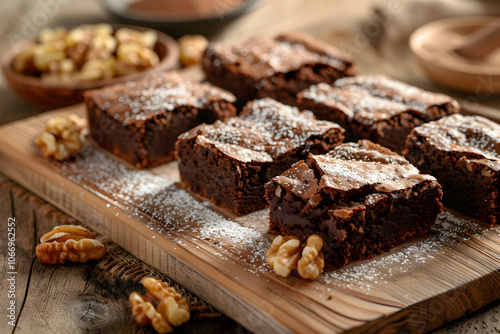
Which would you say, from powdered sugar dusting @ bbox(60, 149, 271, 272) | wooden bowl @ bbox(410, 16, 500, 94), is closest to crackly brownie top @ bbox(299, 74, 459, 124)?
wooden bowl @ bbox(410, 16, 500, 94)

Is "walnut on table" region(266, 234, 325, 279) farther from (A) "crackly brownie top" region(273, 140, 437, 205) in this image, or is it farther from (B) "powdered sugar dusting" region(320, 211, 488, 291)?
(A) "crackly brownie top" region(273, 140, 437, 205)

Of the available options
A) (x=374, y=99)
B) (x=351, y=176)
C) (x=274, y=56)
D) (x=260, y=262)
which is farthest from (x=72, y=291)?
(x=274, y=56)

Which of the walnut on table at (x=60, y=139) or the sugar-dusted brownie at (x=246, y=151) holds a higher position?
the sugar-dusted brownie at (x=246, y=151)

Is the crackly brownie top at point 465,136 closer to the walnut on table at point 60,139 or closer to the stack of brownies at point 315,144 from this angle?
the stack of brownies at point 315,144

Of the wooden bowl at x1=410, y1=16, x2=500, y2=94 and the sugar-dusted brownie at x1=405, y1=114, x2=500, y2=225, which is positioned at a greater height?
the wooden bowl at x1=410, y1=16, x2=500, y2=94

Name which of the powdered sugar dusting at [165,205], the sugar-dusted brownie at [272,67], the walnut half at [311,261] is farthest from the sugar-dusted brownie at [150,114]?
the walnut half at [311,261]

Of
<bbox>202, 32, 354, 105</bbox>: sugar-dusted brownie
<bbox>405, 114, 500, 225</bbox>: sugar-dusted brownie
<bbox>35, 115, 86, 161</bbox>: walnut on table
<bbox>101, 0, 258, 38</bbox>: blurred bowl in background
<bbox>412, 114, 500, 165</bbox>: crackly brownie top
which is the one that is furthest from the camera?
<bbox>101, 0, 258, 38</bbox>: blurred bowl in background
